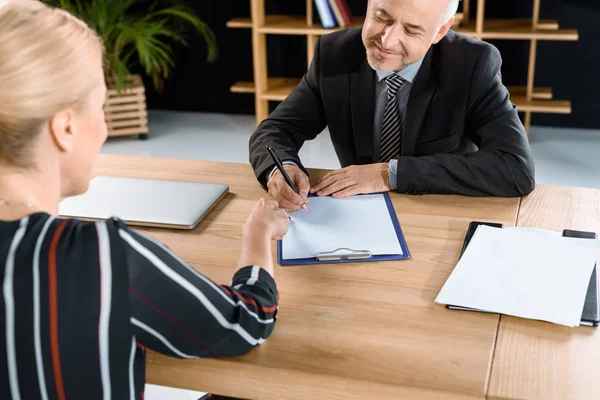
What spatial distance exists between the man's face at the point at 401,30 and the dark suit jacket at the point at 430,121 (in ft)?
0.26

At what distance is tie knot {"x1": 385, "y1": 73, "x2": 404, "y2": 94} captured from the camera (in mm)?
1948

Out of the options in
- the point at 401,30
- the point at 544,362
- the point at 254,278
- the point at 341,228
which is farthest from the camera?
the point at 401,30

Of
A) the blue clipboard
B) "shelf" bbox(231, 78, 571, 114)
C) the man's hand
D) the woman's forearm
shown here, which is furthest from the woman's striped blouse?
"shelf" bbox(231, 78, 571, 114)

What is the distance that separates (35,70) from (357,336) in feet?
1.92

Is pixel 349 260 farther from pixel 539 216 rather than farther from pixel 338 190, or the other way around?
pixel 539 216

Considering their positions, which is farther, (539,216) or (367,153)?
(367,153)

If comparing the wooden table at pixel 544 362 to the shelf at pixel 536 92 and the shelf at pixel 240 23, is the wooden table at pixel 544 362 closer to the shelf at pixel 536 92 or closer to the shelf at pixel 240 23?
the shelf at pixel 536 92

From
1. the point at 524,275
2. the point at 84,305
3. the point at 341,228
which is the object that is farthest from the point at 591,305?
the point at 84,305

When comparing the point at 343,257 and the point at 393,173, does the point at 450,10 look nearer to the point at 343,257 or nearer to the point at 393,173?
the point at 393,173

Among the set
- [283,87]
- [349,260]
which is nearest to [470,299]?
A: [349,260]

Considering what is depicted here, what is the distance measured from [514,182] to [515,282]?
44 cm

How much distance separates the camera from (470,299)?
1201 millimetres

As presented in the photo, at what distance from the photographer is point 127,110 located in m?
4.43

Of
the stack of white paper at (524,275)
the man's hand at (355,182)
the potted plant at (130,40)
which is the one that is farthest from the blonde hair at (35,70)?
the potted plant at (130,40)
